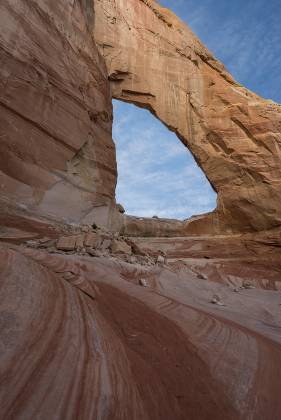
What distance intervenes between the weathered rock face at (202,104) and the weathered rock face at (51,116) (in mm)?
4628

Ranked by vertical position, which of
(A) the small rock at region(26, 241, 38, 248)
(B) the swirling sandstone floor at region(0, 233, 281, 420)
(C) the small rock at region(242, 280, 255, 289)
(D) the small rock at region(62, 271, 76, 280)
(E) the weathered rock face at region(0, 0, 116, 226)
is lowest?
(B) the swirling sandstone floor at region(0, 233, 281, 420)

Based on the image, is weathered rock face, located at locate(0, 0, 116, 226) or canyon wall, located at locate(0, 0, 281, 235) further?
canyon wall, located at locate(0, 0, 281, 235)

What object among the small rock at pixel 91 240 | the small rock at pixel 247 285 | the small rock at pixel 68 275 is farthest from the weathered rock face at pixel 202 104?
the small rock at pixel 68 275

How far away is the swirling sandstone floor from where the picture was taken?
150cm

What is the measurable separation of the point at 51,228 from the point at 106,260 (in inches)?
98.4

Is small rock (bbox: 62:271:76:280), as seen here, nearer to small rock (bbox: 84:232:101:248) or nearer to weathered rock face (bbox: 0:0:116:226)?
small rock (bbox: 84:232:101:248)

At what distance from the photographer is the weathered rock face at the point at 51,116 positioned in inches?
338

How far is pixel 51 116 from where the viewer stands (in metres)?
9.95

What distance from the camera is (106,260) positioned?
5672mm

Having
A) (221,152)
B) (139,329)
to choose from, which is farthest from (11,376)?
(221,152)

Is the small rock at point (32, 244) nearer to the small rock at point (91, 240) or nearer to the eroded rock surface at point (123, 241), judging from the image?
the eroded rock surface at point (123, 241)

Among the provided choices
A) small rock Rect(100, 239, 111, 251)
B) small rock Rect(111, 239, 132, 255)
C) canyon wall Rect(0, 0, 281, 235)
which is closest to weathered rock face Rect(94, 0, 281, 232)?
canyon wall Rect(0, 0, 281, 235)

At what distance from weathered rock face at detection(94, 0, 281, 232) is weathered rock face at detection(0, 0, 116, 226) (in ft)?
15.2

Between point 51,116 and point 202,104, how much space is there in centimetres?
1050
